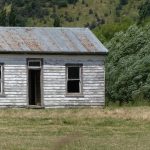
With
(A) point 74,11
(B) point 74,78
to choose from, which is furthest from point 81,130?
(A) point 74,11

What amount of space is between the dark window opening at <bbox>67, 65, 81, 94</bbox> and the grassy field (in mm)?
5346

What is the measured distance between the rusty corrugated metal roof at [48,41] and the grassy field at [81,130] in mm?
5819

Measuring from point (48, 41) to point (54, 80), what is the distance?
202 cm

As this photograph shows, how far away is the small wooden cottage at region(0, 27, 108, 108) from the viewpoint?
31047mm

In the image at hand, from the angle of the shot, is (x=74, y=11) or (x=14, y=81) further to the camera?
(x=74, y=11)

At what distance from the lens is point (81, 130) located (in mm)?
19922

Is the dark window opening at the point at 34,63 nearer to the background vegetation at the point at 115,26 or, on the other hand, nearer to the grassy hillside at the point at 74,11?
the background vegetation at the point at 115,26

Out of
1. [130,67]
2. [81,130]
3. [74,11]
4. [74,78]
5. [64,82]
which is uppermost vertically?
[74,11]

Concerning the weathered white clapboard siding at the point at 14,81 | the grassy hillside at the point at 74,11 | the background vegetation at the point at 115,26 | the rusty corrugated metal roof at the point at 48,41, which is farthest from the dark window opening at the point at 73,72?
the grassy hillside at the point at 74,11

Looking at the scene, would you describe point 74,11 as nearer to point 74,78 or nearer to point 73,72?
point 73,72

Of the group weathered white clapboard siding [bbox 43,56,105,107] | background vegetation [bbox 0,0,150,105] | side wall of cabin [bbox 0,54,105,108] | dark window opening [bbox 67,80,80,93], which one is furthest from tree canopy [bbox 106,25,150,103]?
dark window opening [bbox 67,80,80,93]

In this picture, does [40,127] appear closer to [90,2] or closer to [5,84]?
[5,84]

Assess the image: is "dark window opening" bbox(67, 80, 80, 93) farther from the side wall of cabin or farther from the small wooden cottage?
the side wall of cabin

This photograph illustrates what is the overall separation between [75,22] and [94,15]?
15.5ft
